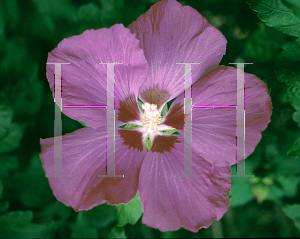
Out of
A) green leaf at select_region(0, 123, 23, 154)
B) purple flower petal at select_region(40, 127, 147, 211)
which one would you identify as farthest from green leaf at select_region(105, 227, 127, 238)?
green leaf at select_region(0, 123, 23, 154)

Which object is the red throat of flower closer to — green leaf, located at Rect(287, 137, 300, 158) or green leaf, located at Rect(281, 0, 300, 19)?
green leaf, located at Rect(287, 137, 300, 158)

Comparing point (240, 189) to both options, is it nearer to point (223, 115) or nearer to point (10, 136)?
point (223, 115)

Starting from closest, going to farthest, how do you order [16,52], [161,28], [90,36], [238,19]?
1. [90,36]
2. [161,28]
3. [16,52]
4. [238,19]

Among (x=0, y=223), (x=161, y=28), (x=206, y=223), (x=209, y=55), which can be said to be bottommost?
(x=0, y=223)

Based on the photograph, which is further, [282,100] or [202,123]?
[282,100]

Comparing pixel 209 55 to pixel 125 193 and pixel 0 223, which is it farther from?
pixel 0 223

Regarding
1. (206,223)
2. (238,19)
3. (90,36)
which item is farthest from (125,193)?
(238,19)

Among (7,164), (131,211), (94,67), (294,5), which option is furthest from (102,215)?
(294,5)
